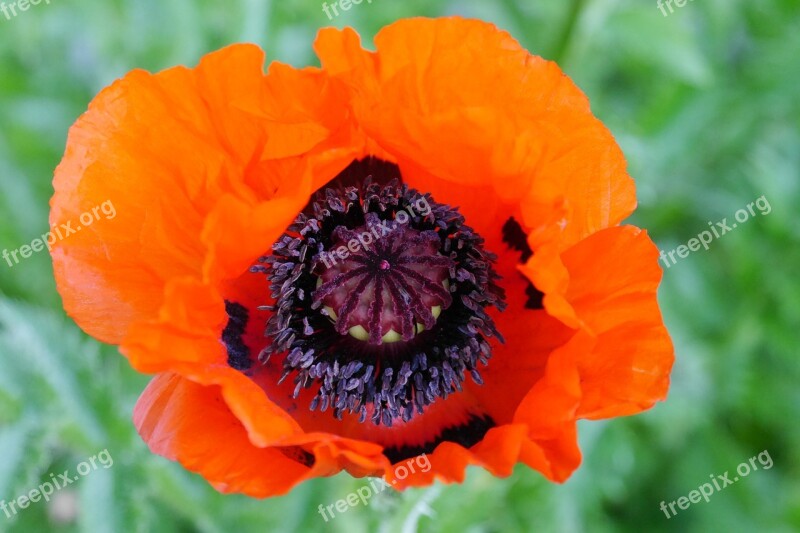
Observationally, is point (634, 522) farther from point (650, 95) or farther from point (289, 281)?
point (289, 281)

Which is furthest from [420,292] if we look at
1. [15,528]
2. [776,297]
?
[776,297]
